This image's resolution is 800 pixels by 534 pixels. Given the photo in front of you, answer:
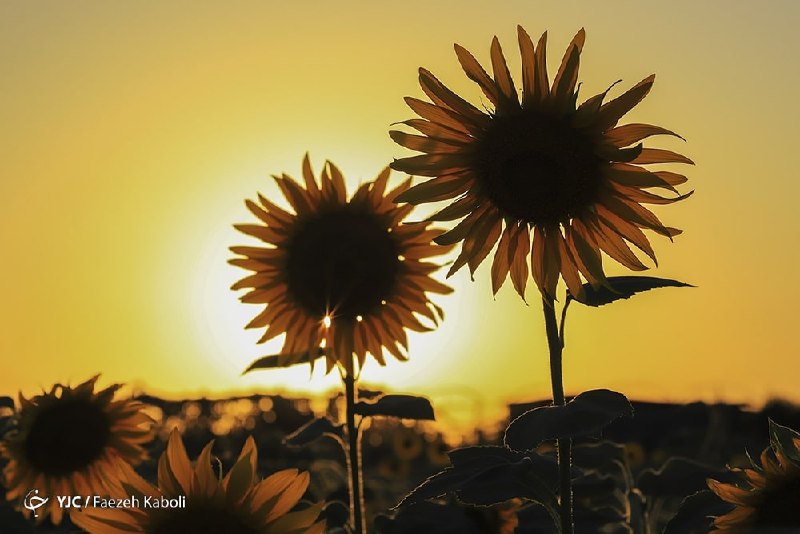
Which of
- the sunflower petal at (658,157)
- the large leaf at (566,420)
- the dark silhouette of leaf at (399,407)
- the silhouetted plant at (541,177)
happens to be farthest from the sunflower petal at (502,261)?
the large leaf at (566,420)

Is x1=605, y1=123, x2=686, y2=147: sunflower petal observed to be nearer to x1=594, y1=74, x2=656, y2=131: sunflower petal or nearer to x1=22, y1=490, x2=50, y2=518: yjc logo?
x1=594, y1=74, x2=656, y2=131: sunflower petal

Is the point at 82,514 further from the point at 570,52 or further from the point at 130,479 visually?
the point at 570,52

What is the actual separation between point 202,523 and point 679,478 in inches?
87.6

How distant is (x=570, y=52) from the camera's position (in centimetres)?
359

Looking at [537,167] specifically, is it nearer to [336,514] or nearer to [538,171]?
[538,171]

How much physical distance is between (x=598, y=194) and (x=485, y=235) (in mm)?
422

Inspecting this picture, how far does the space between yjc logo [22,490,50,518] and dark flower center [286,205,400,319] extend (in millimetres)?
1993

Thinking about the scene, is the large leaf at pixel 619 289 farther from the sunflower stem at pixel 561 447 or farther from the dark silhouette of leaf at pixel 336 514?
the dark silhouette of leaf at pixel 336 514

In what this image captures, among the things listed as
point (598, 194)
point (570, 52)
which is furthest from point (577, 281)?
point (570, 52)

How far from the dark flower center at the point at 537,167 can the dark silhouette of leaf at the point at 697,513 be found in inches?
44.5

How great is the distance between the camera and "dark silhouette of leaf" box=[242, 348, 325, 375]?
15.2ft

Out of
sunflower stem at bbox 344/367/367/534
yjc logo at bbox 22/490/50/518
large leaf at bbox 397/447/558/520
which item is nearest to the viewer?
large leaf at bbox 397/447/558/520

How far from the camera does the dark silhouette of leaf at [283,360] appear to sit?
15.2 ft

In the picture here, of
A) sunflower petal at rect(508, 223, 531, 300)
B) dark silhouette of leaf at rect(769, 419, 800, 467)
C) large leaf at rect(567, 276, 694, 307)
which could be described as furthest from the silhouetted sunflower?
sunflower petal at rect(508, 223, 531, 300)
